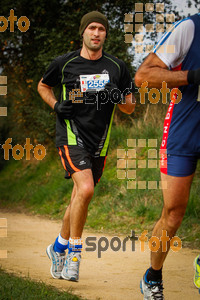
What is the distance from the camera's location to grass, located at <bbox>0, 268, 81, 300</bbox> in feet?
13.3

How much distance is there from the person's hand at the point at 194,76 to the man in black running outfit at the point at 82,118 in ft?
5.36

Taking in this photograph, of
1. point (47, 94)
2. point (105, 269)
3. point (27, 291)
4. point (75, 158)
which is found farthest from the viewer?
point (105, 269)

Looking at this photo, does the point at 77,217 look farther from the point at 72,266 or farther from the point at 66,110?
the point at 66,110

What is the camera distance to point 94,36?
5.11 meters

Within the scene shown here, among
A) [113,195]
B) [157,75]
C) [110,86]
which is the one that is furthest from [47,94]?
[113,195]

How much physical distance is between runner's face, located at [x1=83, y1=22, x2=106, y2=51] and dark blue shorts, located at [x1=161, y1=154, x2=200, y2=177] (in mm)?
1825

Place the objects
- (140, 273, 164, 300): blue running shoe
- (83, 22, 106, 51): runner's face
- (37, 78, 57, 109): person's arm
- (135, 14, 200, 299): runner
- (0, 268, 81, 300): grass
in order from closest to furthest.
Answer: (135, 14, 200, 299): runner, (140, 273, 164, 300): blue running shoe, (0, 268, 81, 300): grass, (83, 22, 106, 51): runner's face, (37, 78, 57, 109): person's arm

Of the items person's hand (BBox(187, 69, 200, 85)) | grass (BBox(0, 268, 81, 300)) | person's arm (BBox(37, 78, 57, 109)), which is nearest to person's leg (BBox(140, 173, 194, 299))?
grass (BBox(0, 268, 81, 300))

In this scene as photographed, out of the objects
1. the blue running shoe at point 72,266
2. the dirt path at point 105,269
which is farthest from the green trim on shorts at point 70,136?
the dirt path at point 105,269

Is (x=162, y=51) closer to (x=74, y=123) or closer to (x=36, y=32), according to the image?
(x=74, y=123)

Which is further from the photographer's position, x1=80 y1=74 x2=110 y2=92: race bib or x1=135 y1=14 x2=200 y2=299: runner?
x1=80 y1=74 x2=110 y2=92: race bib

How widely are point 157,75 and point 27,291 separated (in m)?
2.14

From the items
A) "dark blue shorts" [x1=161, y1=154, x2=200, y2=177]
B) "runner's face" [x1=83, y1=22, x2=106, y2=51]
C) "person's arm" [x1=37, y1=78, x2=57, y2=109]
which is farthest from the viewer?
"person's arm" [x1=37, y1=78, x2=57, y2=109]

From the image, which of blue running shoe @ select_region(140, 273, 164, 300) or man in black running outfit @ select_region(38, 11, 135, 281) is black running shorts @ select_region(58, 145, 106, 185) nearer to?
man in black running outfit @ select_region(38, 11, 135, 281)
